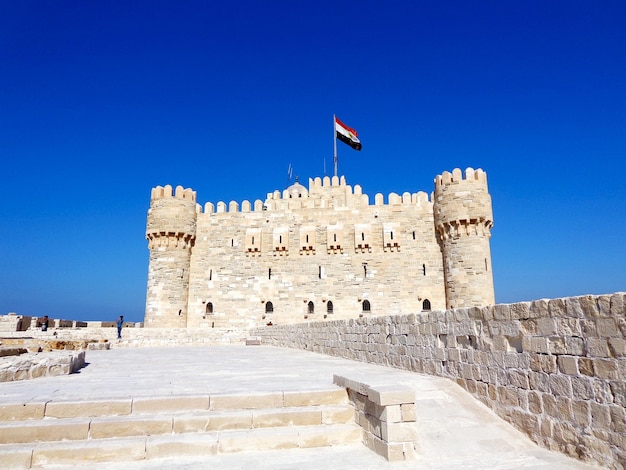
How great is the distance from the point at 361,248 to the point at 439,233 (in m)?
4.21

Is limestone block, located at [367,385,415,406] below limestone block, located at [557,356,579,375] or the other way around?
below

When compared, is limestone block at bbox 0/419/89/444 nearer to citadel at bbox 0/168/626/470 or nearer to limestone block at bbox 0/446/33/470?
citadel at bbox 0/168/626/470

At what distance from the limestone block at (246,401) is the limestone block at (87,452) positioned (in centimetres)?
85

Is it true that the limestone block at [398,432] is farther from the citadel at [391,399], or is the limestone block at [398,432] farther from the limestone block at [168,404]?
the limestone block at [168,404]

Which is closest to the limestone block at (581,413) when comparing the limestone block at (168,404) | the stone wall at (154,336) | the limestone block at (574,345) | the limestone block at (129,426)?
the limestone block at (574,345)

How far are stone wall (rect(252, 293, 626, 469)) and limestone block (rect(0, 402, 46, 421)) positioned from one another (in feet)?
14.6

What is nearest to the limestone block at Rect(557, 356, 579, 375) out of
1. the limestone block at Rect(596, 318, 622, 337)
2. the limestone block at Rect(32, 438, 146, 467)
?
the limestone block at Rect(596, 318, 622, 337)

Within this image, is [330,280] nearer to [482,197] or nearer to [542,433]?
[482,197]

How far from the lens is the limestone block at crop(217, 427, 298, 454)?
390cm

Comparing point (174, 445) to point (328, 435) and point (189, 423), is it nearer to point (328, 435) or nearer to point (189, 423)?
point (189, 423)

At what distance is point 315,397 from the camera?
4719 millimetres

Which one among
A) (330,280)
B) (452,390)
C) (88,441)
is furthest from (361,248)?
(88,441)

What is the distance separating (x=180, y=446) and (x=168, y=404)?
0.69 metres

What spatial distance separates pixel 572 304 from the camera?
150 inches
